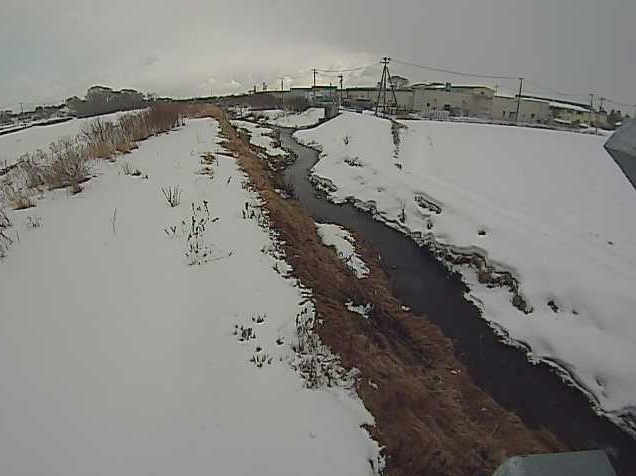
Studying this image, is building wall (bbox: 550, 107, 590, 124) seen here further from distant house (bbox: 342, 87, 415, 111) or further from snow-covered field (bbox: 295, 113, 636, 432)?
snow-covered field (bbox: 295, 113, 636, 432)

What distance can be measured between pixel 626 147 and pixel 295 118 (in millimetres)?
39787

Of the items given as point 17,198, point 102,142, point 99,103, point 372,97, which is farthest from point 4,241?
point 372,97

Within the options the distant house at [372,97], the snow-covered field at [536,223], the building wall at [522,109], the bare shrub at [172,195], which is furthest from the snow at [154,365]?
the building wall at [522,109]

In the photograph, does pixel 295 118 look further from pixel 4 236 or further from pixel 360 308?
pixel 360 308

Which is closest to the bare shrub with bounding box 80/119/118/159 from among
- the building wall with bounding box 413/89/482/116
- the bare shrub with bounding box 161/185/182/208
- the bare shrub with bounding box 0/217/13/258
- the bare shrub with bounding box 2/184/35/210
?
the bare shrub with bounding box 2/184/35/210

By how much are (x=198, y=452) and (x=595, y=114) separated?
73.5 m

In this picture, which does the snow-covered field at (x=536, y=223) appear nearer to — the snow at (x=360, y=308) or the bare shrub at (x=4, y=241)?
the snow at (x=360, y=308)

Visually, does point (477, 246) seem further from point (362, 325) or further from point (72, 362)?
point (72, 362)

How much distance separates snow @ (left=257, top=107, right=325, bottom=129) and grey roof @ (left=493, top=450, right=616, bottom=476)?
36.2 m

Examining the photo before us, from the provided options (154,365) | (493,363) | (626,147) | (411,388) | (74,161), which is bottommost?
(493,363)

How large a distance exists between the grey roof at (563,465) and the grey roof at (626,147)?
2.05m

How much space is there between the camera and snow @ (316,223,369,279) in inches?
332

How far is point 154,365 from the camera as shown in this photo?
3893mm

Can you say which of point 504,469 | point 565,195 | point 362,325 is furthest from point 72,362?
point 565,195
